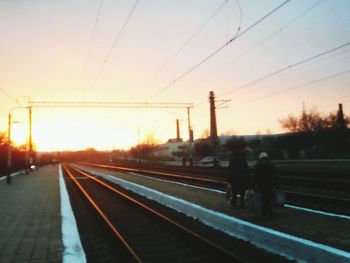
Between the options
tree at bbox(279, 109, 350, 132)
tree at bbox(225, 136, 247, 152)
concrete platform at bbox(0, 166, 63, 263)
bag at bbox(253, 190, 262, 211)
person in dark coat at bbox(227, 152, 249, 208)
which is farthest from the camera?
tree at bbox(279, 109, 350, 132)

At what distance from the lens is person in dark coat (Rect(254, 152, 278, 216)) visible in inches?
444

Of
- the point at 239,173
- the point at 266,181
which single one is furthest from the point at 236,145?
the point at 266,181

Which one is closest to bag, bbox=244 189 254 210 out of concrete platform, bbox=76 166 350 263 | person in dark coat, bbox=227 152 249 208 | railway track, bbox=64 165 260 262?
concrete platform, bbox=76 166 350 263

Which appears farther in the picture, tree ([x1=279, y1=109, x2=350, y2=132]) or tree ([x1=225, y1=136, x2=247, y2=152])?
tree ([x1=279, y1=109, x2=350, y2=132])

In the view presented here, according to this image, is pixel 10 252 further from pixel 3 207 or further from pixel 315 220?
pixel 3 207

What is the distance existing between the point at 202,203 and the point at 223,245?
615 cm

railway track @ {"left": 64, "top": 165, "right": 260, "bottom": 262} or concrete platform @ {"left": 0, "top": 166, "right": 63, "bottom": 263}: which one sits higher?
concrete platform @ {"left": 0, "top": 166, "right": 63, "bottom": 263}

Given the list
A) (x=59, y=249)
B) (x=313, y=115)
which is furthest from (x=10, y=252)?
(x=313, y=115)

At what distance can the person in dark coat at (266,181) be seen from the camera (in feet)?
37.0

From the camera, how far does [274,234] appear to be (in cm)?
863

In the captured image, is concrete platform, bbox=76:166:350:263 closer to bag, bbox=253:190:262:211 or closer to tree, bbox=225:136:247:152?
bag, bbox=253:190:262:211

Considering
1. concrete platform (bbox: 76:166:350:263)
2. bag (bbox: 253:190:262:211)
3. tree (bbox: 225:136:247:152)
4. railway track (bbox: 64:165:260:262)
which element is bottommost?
railway track (bbox: 64:165:260:262)

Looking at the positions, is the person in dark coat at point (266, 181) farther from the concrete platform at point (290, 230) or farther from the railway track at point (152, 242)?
the railway track at point (152, 242)

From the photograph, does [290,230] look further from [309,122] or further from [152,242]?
[309,122]
